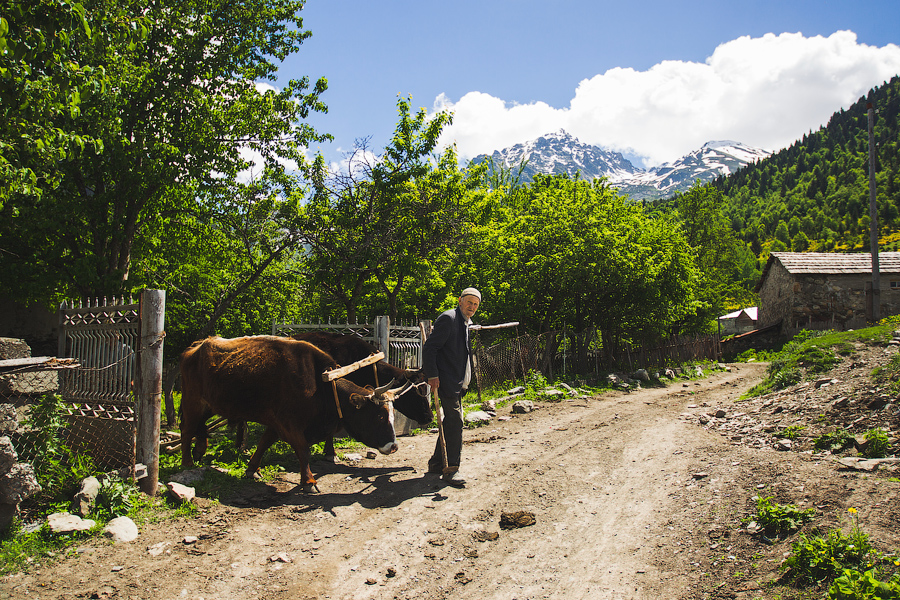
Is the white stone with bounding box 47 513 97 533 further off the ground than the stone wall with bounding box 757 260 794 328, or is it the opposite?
the stone wall with bounding box 757 260 794 328

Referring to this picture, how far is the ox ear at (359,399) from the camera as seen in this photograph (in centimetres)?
662

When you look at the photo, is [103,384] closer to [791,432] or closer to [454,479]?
[454,479]

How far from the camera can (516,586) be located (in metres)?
3.81

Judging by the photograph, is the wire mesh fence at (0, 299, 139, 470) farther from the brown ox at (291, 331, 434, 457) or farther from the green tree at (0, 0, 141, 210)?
the brown ox at (291, 331, 434, 457)

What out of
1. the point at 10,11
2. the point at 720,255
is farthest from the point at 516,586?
the point at 720,255

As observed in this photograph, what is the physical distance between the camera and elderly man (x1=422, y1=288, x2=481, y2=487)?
248 inches

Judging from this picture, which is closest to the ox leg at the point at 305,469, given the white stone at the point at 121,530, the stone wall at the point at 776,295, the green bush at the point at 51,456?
the white stone at the point at 121,530

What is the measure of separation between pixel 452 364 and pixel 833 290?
1250 inches

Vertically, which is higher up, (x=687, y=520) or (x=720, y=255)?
(x=720, y=255)

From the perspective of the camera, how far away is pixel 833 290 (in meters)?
28.9

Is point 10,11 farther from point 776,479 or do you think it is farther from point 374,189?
point 776,479

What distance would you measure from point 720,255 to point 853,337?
31.5 meters

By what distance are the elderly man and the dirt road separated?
545 mm

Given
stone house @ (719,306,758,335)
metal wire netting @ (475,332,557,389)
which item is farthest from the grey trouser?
stone house @ (719,306,758,335)
